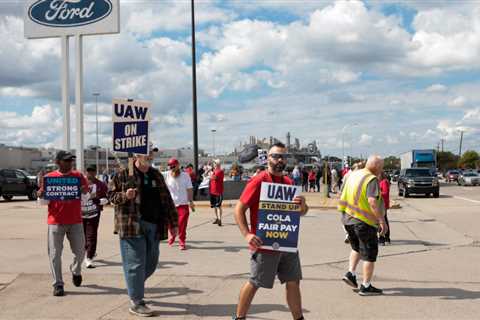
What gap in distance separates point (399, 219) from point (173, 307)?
12637mm

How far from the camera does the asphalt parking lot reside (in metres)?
6.31

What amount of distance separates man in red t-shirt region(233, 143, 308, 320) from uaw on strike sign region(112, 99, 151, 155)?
6.57ft

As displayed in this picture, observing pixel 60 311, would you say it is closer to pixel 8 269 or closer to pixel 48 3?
pixel 8 269

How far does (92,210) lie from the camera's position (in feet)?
29.7

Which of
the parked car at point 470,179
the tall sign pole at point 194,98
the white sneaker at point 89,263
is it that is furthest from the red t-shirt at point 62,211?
the parked car at point 470,179

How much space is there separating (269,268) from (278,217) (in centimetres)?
48

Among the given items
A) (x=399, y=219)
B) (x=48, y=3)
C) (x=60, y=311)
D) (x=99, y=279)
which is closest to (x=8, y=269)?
(x=99, y=279)

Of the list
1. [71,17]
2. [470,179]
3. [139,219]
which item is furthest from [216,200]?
[470,179]

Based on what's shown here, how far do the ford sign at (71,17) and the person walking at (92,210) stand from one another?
30.9 ft

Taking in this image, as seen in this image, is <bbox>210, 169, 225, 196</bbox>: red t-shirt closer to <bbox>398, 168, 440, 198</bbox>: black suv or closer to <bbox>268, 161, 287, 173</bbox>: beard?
<bbox>268, 161, 287, 173</bbox>: beard

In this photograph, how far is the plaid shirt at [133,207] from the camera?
20.1 feet

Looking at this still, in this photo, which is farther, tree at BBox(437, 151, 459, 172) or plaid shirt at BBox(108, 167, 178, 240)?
tree at BBox(437, 151, 459, 172)

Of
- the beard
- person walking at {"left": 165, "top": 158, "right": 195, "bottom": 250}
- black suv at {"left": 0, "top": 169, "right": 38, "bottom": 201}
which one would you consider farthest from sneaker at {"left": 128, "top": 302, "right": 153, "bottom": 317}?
black suv at {"left": 0, "top": 169, "right": 38, "bottom": 201}

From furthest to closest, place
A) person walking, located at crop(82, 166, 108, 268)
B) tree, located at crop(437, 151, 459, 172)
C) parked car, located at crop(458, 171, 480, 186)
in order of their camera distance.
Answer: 1. tree, located at crop(437, 151, 459, 172)
2. parked car, located at crop(458, 171, 480, 186)
3. person walking, located at crop(82, 166, 108, 268)
